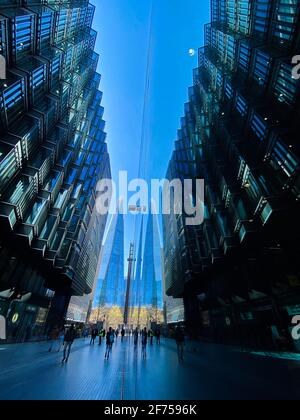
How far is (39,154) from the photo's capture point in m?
21.7

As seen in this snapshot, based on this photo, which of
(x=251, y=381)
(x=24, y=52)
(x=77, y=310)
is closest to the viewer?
(x=251, y=381)

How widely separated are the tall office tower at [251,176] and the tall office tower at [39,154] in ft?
68.2

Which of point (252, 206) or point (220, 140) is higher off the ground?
point (220, 140)

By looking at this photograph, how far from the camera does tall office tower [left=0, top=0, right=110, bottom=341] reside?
1647 centimetres

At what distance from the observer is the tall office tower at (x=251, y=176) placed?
15719 mm

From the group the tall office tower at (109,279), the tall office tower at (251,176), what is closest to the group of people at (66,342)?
the tall office tower at (251,176)

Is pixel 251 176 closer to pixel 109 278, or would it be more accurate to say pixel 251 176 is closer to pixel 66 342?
pixel 66 342

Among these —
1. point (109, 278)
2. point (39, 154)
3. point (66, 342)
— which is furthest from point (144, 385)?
point (109, 278)

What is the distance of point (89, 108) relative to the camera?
41062mm

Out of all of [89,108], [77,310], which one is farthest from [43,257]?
[77,310]

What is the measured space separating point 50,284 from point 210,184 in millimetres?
29466

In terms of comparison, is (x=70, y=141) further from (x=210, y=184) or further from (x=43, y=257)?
(x=210, y=184)

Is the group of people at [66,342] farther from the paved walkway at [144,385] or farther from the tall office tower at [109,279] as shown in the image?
the tall office tower at [109,279]

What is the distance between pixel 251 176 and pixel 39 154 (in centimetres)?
2234
